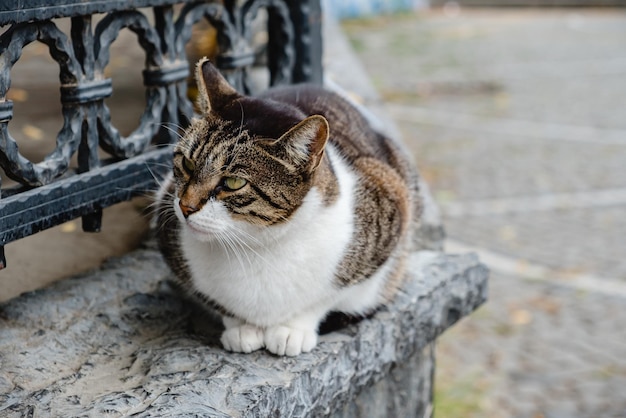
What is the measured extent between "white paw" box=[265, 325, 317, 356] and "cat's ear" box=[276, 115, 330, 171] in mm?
448

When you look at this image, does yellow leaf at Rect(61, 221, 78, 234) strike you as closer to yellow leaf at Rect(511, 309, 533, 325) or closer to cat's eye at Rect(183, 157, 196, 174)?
cat's eye at Rect(183, 157, 196, 174)

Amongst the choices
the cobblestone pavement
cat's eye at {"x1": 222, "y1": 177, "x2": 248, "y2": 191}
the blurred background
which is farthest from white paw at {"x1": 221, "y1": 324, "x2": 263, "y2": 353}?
the cobblestone pavement

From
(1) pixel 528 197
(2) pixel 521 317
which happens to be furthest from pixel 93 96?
(1) pixel 528 197

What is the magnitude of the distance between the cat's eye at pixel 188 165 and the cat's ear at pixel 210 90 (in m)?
0.16

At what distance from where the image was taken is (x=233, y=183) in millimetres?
2031

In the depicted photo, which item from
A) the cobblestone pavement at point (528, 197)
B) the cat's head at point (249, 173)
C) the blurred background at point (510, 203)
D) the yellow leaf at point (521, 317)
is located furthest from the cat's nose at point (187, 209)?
the yellow leaf at point (521, 317)

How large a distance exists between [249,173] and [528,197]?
4351 mm

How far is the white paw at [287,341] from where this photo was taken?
2184mm

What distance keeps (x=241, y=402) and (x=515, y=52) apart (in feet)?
33.6

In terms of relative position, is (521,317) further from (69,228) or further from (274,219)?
(274,219)

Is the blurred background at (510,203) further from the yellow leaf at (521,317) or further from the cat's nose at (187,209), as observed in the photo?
the cat's nose at (187,209)

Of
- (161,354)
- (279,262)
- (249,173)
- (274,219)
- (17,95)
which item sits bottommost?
(17,95)

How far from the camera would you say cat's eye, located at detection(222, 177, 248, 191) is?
6.66 ft

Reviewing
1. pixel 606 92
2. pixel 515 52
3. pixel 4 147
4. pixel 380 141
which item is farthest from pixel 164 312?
pixel 515 52
